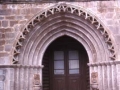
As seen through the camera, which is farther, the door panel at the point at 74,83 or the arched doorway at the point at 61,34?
the door panel at the point at 74,83

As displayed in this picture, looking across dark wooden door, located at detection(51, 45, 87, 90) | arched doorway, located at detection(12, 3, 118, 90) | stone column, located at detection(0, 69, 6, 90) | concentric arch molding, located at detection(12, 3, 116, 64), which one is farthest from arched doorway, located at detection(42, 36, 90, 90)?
stone column, located at detection(0, 69, 6, 90)

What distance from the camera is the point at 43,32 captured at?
25.8ft

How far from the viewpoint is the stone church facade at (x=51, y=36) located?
7.49 metres

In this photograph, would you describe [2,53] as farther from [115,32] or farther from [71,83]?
[115,32]

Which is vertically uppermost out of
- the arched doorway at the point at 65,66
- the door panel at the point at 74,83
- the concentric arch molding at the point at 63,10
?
the concentric arch molding at the point at 63,10

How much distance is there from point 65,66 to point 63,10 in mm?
2042

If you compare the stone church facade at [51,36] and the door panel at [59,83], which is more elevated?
the stone church facade at [51,36]

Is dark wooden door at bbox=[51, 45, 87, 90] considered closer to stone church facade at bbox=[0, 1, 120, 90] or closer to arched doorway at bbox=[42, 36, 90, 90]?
arched doorway at bbox=[42, 36, 90, 90]

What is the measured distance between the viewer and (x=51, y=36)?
7957 millimetres

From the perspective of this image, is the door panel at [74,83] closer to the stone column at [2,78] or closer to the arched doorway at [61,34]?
the arched doorway at [61,34]

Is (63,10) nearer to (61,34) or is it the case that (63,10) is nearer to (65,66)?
(61,34)

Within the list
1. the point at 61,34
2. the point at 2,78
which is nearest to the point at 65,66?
the point at 61,34

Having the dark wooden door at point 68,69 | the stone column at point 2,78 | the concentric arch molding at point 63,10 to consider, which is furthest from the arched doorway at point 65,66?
the stone column at point 2,78

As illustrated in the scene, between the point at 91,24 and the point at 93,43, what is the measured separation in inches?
21.0
